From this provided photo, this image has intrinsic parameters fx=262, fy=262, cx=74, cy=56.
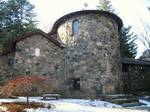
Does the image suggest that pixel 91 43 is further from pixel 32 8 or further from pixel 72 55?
pixel 32 8

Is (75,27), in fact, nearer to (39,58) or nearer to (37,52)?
(37,52)

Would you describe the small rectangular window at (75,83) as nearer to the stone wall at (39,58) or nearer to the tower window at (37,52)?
the stone wall at (39,58)

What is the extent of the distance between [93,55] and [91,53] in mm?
242

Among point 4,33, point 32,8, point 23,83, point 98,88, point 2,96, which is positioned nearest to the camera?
point 23,83

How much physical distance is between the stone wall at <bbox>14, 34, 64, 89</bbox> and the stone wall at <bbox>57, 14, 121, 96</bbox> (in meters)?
0.89

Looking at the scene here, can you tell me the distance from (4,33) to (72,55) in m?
12.1

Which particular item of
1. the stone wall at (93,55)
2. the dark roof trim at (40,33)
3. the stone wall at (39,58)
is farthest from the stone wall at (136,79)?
the dark roof trim at (40,33)

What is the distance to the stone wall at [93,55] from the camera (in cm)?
2205

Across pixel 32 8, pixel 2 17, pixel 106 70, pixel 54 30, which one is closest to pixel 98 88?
pixel 106 70

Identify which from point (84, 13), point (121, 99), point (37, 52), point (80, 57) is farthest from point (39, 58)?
point (121, 99)

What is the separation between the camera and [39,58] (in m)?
22.6

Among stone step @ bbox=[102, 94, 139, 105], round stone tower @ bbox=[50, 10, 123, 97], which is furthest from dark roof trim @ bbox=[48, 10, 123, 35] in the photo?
stone step @ bbox=[102, 94, 139, 105]

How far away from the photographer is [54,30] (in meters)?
25.7

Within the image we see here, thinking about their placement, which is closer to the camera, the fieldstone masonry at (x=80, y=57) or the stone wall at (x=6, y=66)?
the fieldstone masonry at (x=80, y=57)
